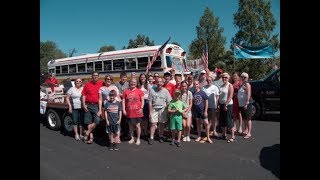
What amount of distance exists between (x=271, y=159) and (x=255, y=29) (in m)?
21.1

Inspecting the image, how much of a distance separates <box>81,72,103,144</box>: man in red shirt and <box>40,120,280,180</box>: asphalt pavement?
548mm

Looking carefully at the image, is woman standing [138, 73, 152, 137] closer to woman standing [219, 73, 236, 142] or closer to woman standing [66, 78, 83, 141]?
woman standing [66, 78, 83, 141]

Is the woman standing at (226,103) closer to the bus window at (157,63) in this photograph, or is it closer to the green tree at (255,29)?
the bus window at (157,63)

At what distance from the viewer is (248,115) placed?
24.8 ft

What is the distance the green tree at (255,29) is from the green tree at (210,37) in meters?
3.19

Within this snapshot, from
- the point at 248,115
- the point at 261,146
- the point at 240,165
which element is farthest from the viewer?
the point at 248,115

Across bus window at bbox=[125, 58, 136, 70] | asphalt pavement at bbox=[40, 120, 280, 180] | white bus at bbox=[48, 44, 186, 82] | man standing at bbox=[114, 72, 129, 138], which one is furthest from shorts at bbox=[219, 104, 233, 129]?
bus window at bbox=[125, 58, 136, 70]

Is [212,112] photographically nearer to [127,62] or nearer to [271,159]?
[271,159]

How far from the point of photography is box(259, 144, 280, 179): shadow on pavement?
505cm

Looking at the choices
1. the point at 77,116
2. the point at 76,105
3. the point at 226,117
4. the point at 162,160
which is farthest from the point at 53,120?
the point at 226,117

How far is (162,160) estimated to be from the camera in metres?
5.66
